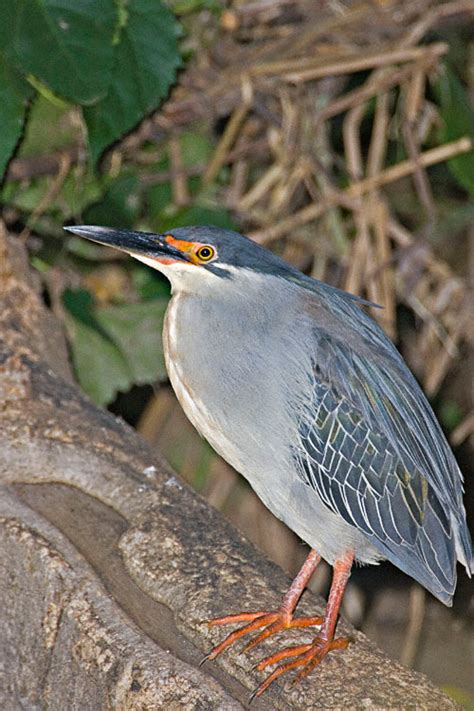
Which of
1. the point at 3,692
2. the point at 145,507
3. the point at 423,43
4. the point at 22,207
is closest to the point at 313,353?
the point at 145,507

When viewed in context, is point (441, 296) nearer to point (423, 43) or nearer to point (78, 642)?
point (423, 43)

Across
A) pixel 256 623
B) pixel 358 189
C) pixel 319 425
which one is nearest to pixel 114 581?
pixel 256 623

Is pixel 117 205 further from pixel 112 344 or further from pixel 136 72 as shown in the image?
pixel 136 72

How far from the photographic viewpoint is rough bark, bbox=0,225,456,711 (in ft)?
6.27

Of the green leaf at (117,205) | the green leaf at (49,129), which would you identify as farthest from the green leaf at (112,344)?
the green leaf at (49,129)

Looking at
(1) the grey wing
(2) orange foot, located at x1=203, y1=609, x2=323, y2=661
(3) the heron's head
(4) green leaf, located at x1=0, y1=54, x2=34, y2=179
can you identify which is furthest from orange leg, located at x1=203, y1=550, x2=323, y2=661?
(4) green leaf, located at x1=0, y1=54, x2=34, y2=179

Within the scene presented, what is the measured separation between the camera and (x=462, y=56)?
4016 mm

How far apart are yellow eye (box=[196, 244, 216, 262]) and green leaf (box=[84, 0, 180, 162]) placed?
78cm

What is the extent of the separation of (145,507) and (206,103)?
171cm

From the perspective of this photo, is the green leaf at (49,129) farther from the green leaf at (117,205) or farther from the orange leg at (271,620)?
the orange leg at (271,620)

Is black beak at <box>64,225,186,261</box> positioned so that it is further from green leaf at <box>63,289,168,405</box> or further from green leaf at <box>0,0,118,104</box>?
green leaf at <box>63,289,168,405</box>

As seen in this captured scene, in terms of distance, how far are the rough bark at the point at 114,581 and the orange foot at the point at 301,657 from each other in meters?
0.02

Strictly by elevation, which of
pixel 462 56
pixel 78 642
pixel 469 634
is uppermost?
pixel 462 56

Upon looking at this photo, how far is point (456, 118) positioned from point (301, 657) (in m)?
2.19
